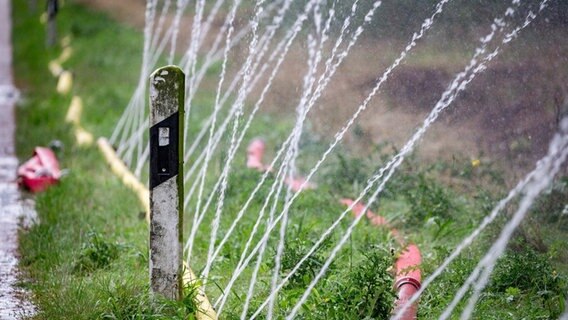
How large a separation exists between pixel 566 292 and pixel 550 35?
169 centimetres

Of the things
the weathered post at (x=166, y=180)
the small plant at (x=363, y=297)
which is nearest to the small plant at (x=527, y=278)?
the small plant at (x=363, y=297)

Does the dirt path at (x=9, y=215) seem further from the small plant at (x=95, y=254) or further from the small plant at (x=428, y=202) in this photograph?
the small plant at (x=428, y=202)

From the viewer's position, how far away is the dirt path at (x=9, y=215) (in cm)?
554

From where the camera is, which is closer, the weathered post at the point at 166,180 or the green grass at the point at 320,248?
the weathered post at the point at 166,180

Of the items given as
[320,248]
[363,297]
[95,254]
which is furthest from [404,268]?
[95,254]

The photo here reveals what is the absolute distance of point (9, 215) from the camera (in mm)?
7512

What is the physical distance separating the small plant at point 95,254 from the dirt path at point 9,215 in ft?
1.33

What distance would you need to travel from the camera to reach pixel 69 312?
5.09 meters

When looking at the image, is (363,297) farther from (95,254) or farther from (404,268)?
(95,254)

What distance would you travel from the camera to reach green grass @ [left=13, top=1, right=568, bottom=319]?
502 cm

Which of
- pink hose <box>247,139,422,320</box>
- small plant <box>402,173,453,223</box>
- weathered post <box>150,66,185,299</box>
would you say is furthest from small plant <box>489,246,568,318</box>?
weathered post <box>150,66,185,299</box>

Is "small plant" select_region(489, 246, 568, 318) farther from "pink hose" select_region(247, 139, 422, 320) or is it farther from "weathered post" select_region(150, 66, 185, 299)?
"weathered post" select_region(150, 66, 185, 299)

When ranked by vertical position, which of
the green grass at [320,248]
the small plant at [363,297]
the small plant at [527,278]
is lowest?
the small plant at [527,278]

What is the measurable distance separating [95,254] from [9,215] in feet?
5.57
